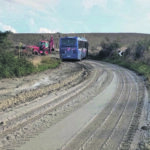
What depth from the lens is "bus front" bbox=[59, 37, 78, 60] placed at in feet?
110

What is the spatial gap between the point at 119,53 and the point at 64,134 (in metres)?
40.7

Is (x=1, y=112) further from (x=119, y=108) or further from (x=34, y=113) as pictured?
(x=119, y=108)

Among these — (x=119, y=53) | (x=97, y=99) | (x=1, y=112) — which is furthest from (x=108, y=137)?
(x=119, y=53)

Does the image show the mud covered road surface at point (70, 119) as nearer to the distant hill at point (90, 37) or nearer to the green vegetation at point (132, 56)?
the green vegetation at point (132, 56)

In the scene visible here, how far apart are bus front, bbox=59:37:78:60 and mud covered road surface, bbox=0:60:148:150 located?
63.8ft

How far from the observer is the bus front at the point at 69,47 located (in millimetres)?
33500

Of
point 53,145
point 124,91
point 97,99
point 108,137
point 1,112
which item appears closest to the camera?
point 53,145

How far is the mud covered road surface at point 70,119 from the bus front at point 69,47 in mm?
19457

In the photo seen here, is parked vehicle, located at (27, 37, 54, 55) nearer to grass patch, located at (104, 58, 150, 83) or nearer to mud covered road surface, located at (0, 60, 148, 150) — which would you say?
grass patch, located at (104, 58, 150, 83)

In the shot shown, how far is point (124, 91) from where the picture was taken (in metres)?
14.8

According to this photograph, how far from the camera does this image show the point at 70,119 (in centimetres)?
899

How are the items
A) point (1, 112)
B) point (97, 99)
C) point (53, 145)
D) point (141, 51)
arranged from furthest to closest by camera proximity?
point (141, 51) → point (97, 99) → point (1, 112) → point (53, 145)

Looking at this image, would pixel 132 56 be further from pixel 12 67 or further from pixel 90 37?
pixel 90 37

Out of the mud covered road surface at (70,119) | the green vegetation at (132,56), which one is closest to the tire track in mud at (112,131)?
the mud covered road surface at (70,119)
